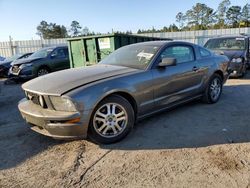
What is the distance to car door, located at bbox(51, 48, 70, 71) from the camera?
1030 centimetres

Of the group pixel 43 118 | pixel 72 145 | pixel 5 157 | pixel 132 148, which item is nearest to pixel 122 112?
pixel 132 148

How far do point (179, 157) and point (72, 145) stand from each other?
1.58 m

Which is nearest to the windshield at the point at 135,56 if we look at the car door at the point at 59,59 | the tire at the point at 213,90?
the tire at the point at 213,90

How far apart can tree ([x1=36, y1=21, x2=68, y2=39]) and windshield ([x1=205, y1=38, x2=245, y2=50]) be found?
5290cm

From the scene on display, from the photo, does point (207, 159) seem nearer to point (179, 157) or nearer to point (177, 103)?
point (179, 157)

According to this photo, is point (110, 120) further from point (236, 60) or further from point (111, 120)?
point (236, 60)

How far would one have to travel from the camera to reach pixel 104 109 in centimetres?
344

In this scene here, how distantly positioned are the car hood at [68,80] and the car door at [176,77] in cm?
56

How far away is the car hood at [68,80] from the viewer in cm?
327

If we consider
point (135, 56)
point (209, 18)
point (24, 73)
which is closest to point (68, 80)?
point (135, 56)

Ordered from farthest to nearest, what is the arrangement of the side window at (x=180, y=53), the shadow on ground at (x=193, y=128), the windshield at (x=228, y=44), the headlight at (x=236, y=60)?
the windshield at (x=228, y=44) → the headlight at (x=236, y=60) → the side window at (x=180, y=53) → the shadow on ground at (x=193, y=128)

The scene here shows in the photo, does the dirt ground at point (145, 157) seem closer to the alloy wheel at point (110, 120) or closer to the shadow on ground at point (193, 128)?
the shadow on ground at point (193, 128)

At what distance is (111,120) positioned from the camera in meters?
3.50

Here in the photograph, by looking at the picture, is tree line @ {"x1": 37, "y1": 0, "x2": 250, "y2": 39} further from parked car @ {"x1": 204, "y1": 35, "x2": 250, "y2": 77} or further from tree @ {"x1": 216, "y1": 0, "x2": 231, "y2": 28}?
parked car @ {"x1": 204, "y1": 35, "x2": 250, "y2": 77}
